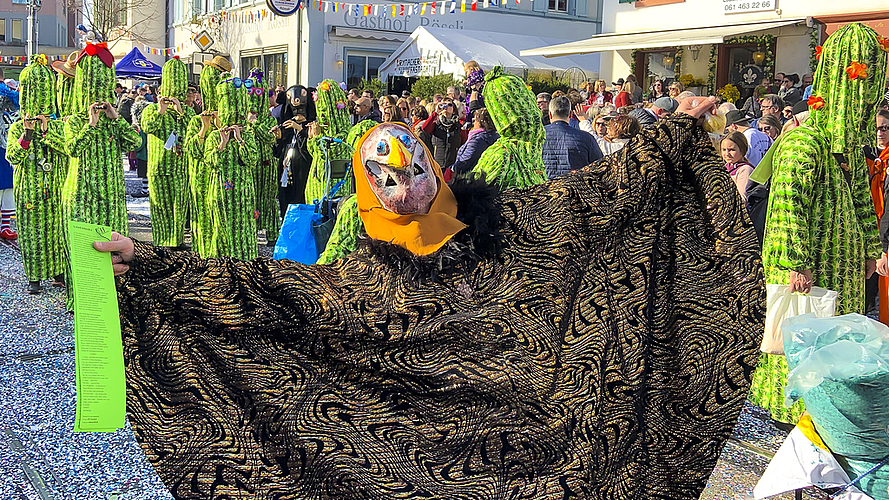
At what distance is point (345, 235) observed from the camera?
3.79 meters

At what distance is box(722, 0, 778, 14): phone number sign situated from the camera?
17795mm

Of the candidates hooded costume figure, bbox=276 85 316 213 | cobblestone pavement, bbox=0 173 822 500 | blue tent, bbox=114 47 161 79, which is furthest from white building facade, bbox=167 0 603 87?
cobblestone pavement, bbox=0 173 822 500

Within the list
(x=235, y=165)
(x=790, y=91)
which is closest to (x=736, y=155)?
(x=235, y=165)

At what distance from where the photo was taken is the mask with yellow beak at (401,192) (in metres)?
2.89

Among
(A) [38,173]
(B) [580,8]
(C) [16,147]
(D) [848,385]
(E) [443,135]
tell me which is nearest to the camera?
(D) [848,385]

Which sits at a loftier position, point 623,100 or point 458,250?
point 623,100

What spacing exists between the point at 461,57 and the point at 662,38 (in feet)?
16.9

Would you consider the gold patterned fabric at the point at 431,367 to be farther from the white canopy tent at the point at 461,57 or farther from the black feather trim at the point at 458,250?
the white canopy tent at the point at 461,57

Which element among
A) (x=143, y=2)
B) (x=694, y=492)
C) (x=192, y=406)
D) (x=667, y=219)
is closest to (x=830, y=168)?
(x=667, y=219)

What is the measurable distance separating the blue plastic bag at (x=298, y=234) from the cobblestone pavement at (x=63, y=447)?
145cm

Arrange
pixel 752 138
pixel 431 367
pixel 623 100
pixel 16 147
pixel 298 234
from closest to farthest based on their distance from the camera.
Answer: pixel 431 367 < pixel 298 234 < pixel 16 147 < pixel 752 138 < pixel 623 100

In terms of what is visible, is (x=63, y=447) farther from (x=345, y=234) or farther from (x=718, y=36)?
(x=718, y=36)

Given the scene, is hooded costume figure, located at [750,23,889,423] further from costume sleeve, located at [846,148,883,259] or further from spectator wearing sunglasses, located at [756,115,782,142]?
spectator wearing sunglasses, located at [756,115,782,142]

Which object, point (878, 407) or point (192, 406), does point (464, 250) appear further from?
point (878, 407)
